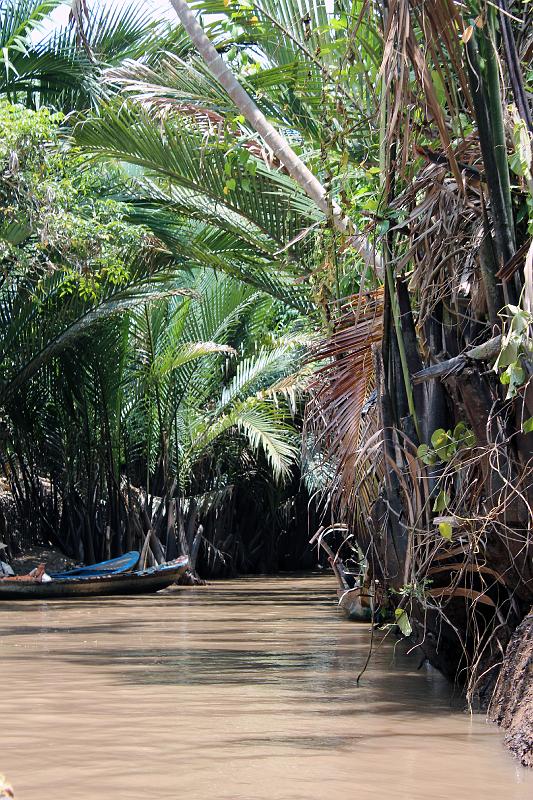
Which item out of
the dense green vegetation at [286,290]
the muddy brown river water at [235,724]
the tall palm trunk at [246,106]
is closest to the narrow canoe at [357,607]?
the muddy brown river water at [235,724]

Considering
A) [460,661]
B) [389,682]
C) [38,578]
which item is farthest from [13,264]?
[460,661]

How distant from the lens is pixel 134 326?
52.6 feet

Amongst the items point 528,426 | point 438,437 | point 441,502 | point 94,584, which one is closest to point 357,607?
point 94,584

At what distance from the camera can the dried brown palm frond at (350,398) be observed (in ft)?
20.1

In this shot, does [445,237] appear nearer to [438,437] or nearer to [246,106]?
[438,437]

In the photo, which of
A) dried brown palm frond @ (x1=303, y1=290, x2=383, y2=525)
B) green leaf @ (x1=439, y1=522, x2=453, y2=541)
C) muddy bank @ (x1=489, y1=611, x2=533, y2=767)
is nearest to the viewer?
muddy bank @ (x1=489, y1=611, x2=533, y2=767)

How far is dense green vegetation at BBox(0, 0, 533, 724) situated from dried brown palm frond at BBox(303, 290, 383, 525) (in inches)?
0.9

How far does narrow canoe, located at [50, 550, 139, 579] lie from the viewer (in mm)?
14406

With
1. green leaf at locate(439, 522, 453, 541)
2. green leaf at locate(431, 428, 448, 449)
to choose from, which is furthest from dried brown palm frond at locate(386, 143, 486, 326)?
green leaf at locate(439, 522, 453, 541)

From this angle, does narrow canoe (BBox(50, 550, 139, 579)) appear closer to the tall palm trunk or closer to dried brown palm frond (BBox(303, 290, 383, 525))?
dried brown palm frond (BBox(303, 290, 383, 525))

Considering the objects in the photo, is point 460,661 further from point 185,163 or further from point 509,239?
point 185,163

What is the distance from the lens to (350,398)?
256 inches

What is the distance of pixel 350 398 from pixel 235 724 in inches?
91.5

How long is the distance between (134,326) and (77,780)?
12567mm
